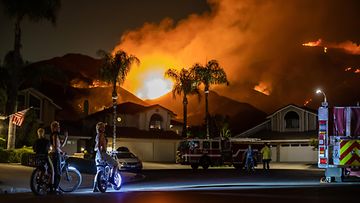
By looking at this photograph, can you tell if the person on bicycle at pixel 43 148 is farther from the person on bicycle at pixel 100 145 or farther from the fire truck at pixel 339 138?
the fire truck at pixel 339 138

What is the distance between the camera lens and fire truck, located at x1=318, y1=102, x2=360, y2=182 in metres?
21.1

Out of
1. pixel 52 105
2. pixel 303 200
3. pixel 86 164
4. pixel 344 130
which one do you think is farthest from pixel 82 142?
pixel 303 200

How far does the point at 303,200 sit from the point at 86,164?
21.2 m

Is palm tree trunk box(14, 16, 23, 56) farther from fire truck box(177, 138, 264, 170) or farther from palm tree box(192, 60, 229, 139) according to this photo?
palm tree box(192, 60, 229, 139)

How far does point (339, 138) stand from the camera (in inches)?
831

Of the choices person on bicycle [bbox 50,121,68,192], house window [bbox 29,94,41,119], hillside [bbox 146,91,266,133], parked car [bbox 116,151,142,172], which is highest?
hillside [bbox 146,91,266,133]

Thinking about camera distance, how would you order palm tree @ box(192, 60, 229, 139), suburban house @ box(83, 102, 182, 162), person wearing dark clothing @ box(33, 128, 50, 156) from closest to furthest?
person wearing dark clothing @ box(33, 128, 50, 156) → palm tree @ box(192, 60, 229, 139) → suburban house @ box(83, 102, 182, 162)

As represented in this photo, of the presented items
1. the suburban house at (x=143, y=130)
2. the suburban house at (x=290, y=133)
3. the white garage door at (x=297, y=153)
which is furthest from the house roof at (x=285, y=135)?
the suburban house at (x=143, y=130)

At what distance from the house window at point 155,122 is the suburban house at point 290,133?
953 cm

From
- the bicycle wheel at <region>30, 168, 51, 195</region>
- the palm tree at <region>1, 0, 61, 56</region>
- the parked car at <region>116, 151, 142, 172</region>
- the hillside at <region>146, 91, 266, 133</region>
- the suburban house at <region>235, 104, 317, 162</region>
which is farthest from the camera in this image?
the hillside at <region>146, 91, 266, 133</region>

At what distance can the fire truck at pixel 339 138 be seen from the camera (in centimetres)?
2106

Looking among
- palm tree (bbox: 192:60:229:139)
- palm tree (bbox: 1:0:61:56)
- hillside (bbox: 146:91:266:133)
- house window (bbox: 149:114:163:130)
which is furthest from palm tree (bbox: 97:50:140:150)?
hillside (bbox: 146:91:266:133)

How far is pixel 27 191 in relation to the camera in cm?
1705

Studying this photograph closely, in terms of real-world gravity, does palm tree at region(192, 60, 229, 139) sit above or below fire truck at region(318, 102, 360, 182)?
above
